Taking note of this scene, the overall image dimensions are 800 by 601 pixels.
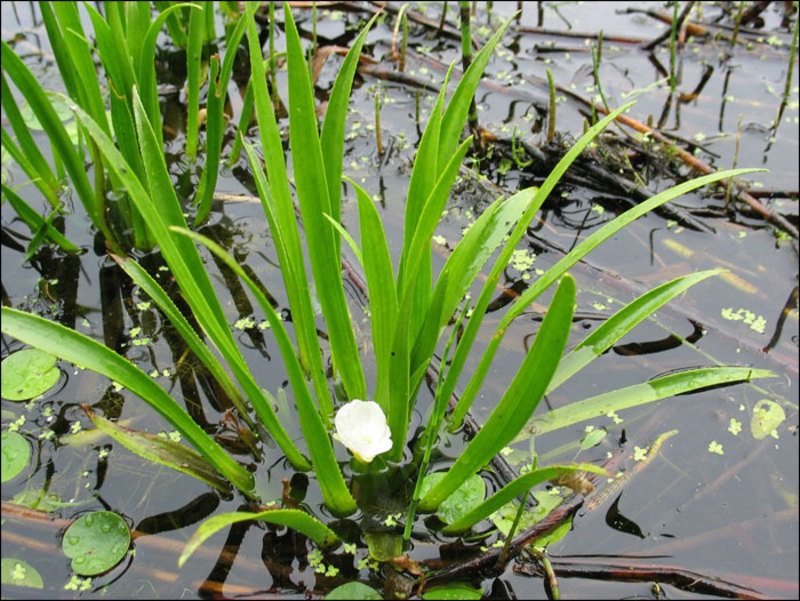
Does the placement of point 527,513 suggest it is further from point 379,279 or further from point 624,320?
point 379,279

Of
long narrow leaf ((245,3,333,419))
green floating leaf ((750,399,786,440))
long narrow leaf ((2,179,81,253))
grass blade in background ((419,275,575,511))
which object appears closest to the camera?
grass blade in background ((419,275,575,511))

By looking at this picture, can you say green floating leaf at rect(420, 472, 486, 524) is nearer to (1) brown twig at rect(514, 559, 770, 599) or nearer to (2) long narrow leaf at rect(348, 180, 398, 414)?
(1) brown twig at rect(514, 559, 770, 599)

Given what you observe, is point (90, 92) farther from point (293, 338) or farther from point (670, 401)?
point (670, 401)

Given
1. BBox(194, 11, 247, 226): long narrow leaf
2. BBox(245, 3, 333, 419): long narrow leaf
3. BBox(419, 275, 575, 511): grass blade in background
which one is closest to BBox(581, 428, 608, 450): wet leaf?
BBox(419, 275, 575, 511): grass blade in background

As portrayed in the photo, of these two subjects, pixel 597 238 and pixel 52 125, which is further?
pixel 52 125

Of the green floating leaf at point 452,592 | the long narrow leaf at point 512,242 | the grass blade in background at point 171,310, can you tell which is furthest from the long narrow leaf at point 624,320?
the grass blade in background at point 171,310

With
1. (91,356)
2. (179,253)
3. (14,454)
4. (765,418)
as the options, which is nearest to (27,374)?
(14,454)

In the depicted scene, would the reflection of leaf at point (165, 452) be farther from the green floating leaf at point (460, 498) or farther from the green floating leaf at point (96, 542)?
the green floating leaf at point (460, 498)
